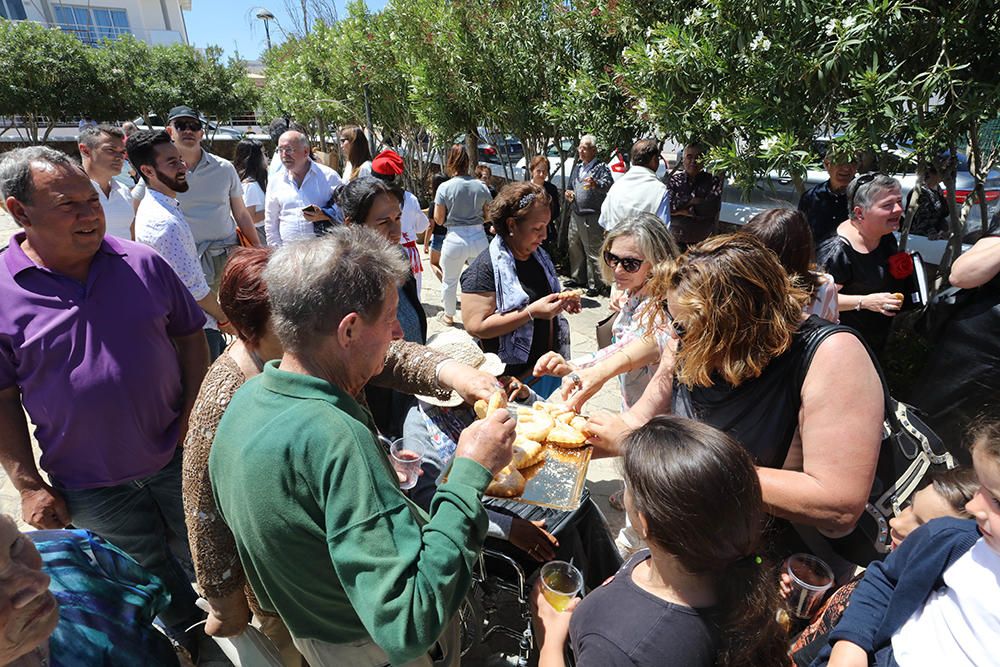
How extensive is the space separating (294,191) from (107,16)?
62.8 metres

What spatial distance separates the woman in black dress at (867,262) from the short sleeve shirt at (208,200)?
193 inches

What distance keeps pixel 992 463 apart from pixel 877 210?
3156 mm

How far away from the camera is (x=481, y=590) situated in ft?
7.91

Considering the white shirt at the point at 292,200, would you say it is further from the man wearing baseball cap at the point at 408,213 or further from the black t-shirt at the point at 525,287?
the black t-shirt at the point at 525,287

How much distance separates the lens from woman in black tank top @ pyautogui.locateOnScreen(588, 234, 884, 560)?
5.39 ft

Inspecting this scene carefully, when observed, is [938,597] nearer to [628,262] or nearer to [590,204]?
[628,262]

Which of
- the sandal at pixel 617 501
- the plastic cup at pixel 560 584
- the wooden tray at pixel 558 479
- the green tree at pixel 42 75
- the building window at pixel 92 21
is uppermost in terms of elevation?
the building window at pixel 92 21

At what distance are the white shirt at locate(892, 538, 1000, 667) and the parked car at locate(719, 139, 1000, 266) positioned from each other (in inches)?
103

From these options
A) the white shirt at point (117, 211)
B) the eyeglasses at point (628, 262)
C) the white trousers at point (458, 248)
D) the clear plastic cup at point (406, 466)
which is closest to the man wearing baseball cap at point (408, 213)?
the white trousers at point (458, 248)

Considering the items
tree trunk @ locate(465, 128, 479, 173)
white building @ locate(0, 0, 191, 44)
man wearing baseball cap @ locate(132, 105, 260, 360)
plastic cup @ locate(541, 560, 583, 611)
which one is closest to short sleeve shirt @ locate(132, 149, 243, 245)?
man wearing baseball cap @ locate(132, 105, 260, 360)

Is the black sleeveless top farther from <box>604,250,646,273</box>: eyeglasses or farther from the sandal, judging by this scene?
the sandal

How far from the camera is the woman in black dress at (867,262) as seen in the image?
3756 mm

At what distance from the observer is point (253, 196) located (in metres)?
6.56

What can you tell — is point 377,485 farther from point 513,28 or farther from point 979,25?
point 513,28
